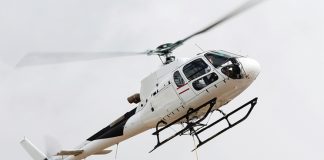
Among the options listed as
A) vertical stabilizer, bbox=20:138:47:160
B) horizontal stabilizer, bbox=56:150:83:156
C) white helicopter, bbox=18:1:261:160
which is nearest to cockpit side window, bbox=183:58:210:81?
white helicopter, bbox=18:1:261:160

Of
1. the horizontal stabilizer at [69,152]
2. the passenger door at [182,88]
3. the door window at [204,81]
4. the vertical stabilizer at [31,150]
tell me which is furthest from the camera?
the vertical stabilizer at [31,150]

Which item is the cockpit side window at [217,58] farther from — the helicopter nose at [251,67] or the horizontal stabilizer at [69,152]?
the horizontal stabilizer at [69,152]

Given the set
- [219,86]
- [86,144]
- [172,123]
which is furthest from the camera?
[86,144]

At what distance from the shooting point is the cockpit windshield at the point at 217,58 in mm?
22422

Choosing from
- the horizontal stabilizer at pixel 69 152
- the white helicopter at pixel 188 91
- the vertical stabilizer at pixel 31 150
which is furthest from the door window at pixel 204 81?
the vertical stabilizer at pixel 31 150

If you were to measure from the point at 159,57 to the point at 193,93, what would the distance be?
117 inches

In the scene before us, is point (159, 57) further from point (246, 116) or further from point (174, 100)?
point (246, 116)

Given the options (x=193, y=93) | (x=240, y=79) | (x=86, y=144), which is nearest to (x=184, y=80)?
(x=193, y=93)

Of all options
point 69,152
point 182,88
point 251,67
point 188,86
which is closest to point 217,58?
point 251,67

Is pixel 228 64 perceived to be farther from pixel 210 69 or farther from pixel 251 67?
pixel 251 67

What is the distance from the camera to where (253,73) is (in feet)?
73.7

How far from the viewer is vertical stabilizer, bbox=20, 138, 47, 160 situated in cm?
3085

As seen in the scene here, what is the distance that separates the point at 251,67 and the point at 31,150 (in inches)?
562

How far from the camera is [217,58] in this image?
74.2 ft
